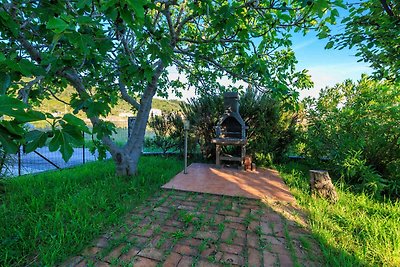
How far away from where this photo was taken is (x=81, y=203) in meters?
3.11

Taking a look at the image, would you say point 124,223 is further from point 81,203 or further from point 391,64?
point 391,64

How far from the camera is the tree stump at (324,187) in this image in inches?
134

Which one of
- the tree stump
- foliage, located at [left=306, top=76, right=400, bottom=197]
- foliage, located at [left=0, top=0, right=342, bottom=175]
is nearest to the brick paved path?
the tree stump

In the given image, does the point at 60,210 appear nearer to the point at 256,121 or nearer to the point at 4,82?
the point at 4,82

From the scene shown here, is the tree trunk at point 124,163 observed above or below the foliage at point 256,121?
below

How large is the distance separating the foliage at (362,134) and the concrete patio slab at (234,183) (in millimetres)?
1272

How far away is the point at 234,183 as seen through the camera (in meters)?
4.43

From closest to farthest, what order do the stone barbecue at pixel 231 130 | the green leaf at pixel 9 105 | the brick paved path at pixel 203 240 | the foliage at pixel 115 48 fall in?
1. the green leaf at pixel 9 105
2. the foliage at pixel 115 48
3. the brick paved path at pixel 203 240
4. the stone barbecue at pixel 231 130

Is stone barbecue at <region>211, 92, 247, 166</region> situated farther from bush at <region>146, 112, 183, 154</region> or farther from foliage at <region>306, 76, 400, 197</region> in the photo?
foliage at <region>306, 76, 400, 197</region>

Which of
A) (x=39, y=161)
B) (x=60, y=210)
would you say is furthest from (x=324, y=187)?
(x=39, y=161)

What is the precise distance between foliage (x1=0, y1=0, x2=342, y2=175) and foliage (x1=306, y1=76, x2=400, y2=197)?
1.15 metres

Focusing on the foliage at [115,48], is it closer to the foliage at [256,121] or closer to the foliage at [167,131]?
the foliage at [256,121]

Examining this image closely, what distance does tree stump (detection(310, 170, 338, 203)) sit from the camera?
3408 millimetres

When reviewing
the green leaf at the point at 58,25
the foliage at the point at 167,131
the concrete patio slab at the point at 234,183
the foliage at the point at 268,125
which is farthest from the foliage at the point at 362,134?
the green leaf at the point at 58,25
